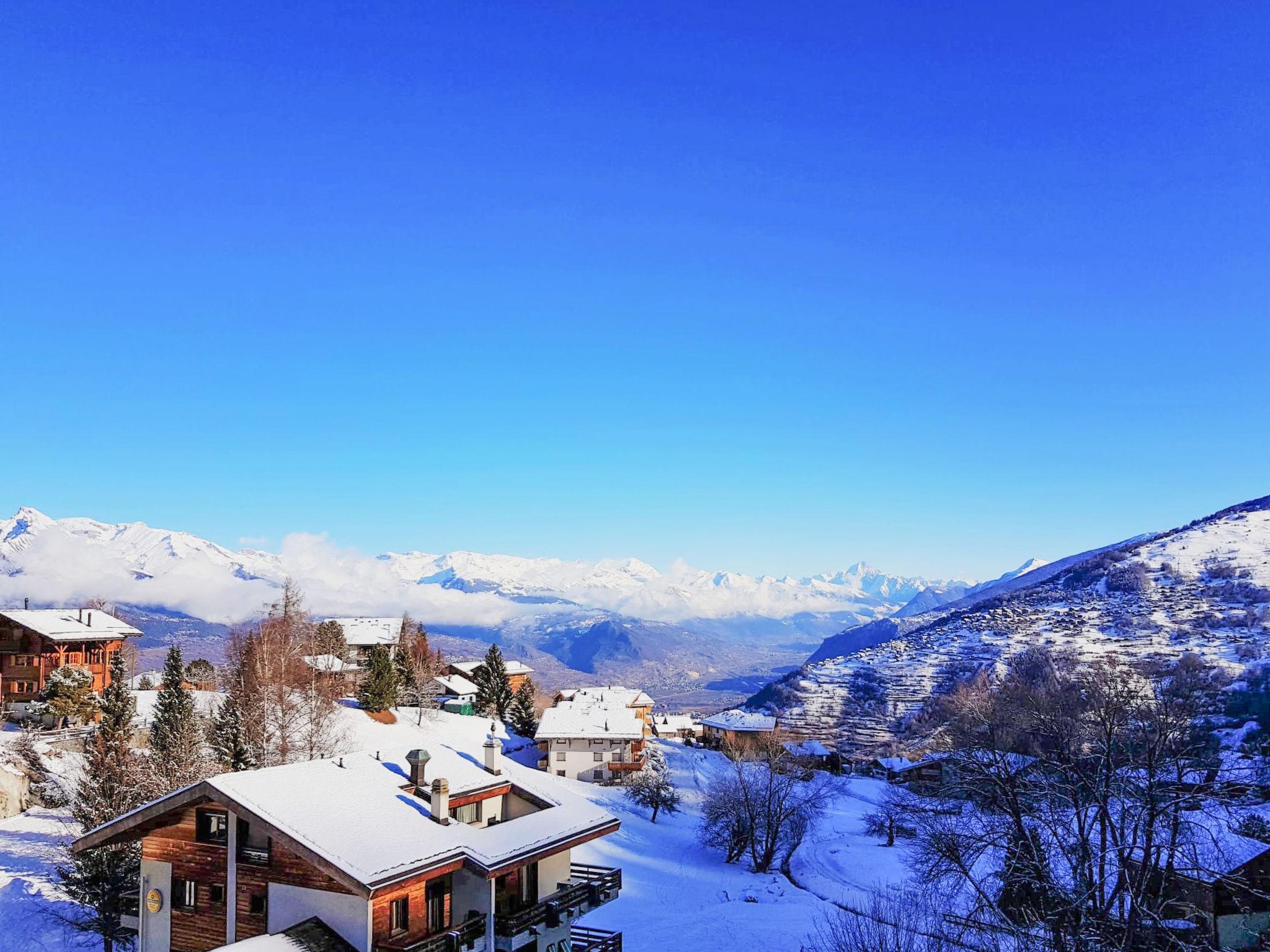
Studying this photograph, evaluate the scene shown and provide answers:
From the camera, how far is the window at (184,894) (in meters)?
25.3

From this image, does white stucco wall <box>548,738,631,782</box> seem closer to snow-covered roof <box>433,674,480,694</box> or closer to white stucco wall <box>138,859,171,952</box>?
snow-covered roof <box>433,674,480,694</box>

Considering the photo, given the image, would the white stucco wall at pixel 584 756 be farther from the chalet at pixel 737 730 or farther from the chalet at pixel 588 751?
the chalet at pixel 737 730

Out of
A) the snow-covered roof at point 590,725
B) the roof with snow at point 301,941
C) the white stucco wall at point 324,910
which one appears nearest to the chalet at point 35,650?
the snow-covered roof at point 590,725

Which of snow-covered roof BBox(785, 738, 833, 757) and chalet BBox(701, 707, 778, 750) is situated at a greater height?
chalet BBox(701, 707, 778, 750)

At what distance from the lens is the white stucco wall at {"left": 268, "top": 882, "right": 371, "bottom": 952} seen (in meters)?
22.3

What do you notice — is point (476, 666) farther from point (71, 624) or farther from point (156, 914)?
point (156, 914)

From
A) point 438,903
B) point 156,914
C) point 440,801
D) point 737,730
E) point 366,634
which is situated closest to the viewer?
point 438,903

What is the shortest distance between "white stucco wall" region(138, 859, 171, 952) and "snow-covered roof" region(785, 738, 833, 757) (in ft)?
303

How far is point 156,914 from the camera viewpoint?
84.5 feet

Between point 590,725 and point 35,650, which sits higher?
point 35,650

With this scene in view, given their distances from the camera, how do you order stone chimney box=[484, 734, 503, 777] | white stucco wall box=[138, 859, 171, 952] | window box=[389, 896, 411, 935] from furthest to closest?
stone chimney box=[484, 734, 503, 777]
white stucco wall box=[138, 859, 171, 952]
window box=[389, 896, 411, 935]

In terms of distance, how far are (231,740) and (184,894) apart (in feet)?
66.4

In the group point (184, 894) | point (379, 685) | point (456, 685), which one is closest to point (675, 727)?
point (456, 685)

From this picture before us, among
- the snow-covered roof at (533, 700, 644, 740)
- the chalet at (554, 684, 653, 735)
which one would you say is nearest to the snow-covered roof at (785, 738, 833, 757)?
the chalet at (554, 684, 653, 735)
